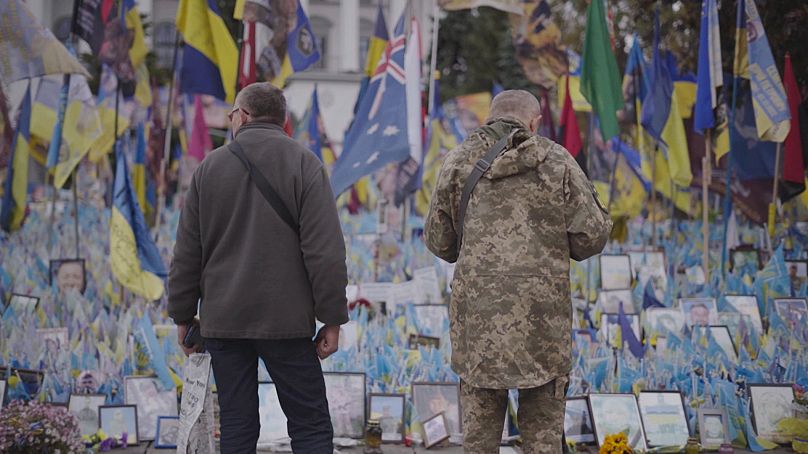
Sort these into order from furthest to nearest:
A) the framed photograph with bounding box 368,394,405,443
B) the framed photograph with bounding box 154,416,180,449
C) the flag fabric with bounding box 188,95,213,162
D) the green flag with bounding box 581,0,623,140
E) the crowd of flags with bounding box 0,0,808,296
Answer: the flag fabric with bounding box 188,95,213,162
the green flag with bounding box 581,0,623,140
the crowd of flags with bounding box 0,0,808,296
the framed photograph with bounding box 368,394,405,443
the framed photograph with bounding box 154,416,180,449

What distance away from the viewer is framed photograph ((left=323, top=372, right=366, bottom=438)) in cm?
527

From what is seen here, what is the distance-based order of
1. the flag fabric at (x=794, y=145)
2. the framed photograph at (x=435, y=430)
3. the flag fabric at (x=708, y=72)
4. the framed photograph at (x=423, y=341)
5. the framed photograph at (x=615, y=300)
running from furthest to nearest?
the flag fabric at (x=794, y=145)
the flag fabric at (x=708, y=72)
the framed photograph at (x=615, y=300)
the framed photograph at (x=423, y=341)
the framed photograph at (x=435, y=430)

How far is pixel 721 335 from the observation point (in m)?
6.39

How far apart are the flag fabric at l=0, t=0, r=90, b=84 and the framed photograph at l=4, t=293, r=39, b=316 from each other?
6.02ft

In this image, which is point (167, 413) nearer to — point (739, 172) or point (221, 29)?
point (221, 29)

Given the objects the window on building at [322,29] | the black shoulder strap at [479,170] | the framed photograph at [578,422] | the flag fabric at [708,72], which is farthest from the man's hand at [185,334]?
the window on building at [322,29]

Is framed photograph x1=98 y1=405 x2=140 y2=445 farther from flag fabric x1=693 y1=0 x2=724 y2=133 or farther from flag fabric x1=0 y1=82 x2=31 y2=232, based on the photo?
flag fabric x1=0 y1=82 x2=31 y2=232

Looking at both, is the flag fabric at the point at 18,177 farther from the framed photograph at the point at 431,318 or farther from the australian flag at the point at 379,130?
the framed photograph at the point at 431,318

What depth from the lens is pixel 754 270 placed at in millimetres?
9188

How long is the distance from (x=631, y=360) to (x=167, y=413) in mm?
2838

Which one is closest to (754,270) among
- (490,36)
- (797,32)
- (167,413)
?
(797,32)

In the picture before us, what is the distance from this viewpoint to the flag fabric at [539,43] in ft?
33.4

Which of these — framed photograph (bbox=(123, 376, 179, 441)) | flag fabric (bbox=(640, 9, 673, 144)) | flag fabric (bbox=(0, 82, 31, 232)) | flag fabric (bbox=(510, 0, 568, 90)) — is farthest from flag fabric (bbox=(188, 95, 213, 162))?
framed photograph (bbox=(123, 376, 179, 441))

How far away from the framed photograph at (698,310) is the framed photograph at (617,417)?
1933 mm
